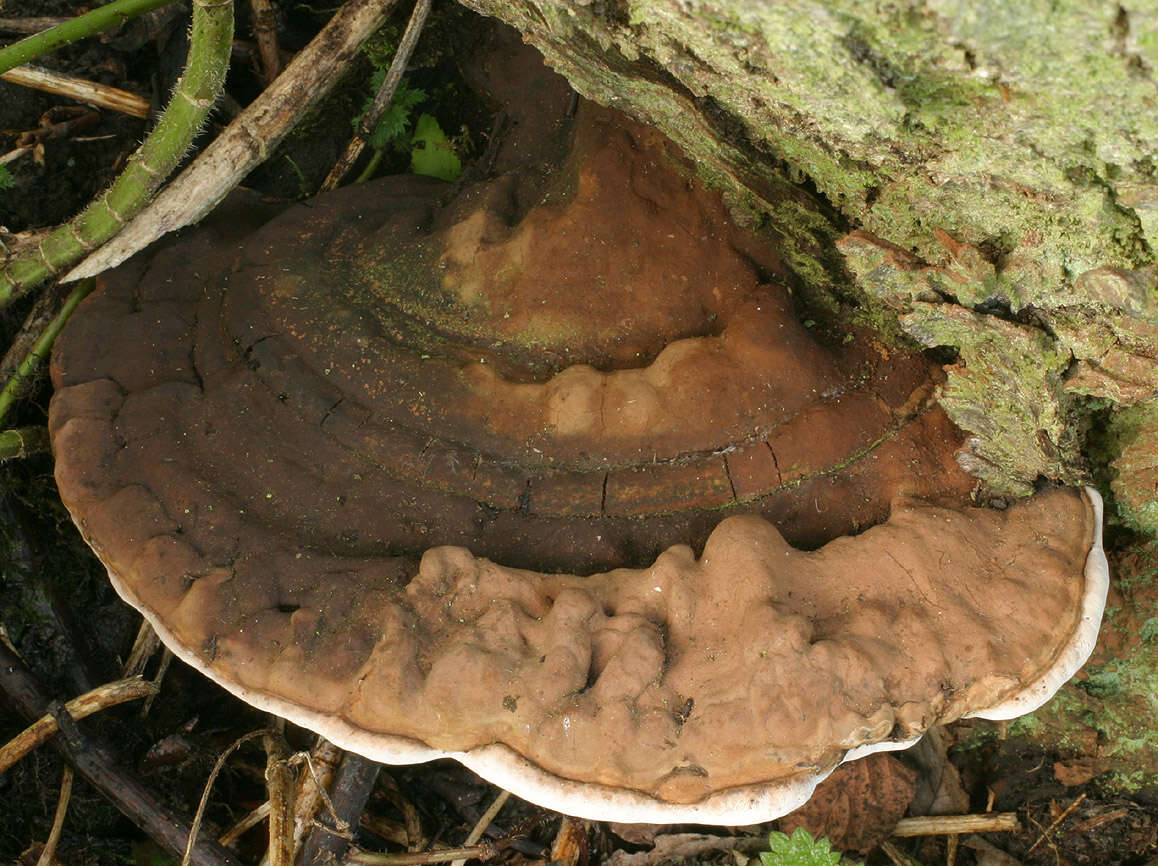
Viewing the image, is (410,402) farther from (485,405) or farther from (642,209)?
(642,209)

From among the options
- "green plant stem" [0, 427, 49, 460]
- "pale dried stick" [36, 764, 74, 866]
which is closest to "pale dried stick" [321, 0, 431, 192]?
"green plant stem" [0, 427, 49, 460]

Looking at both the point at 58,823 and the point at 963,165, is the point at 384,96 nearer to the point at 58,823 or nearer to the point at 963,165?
the point at 963,165

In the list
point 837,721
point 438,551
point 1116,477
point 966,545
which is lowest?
point 438,551

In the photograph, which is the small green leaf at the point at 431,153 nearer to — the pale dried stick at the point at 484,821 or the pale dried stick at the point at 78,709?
the pale dried stick at the point at 78,709

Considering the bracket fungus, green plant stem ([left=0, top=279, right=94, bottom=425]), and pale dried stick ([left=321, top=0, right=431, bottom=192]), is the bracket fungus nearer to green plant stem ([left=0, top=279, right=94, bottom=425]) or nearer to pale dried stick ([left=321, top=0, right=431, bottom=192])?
green plant stem ([left=0, top=279, right=94, bottom=425])

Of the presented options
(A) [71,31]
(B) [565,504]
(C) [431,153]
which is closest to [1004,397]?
(B) [565,504]

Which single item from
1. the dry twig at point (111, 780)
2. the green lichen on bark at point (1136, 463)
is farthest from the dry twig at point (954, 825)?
the dry twig at point (111, 780)

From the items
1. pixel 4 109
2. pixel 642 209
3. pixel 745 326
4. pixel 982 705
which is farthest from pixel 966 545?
pixel 4 109
